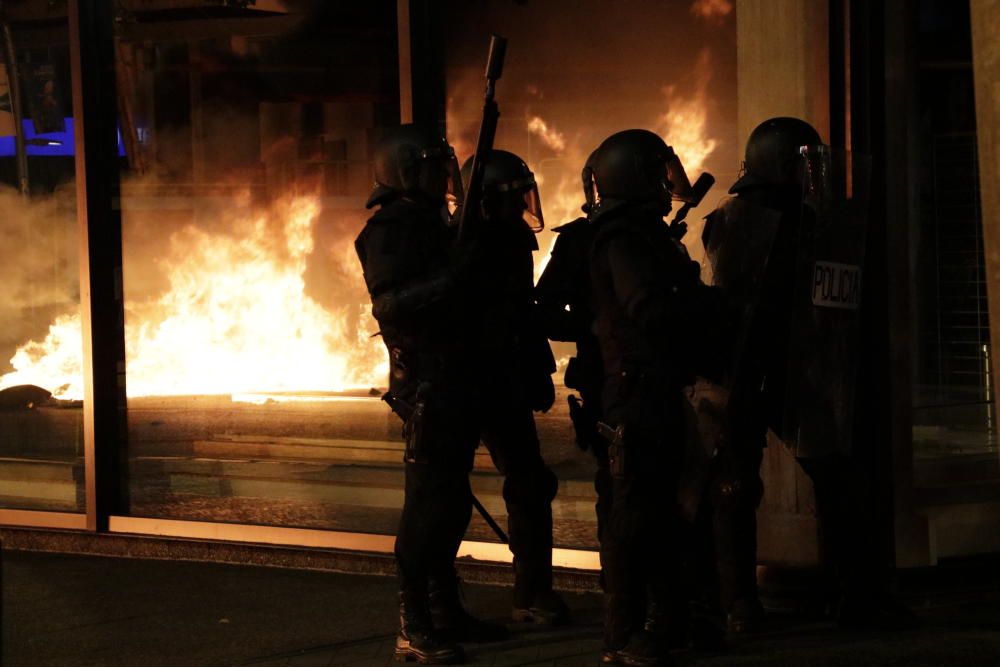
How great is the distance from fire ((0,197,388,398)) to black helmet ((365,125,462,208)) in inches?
117

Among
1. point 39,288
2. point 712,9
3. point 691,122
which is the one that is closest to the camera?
point 712,9

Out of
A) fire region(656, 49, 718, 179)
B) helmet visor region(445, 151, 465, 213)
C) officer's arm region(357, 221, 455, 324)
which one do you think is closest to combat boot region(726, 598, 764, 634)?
officer's arm region(357, 221, 455, 324)

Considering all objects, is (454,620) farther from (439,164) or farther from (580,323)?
(439,164)

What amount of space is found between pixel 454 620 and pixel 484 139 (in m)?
1.84

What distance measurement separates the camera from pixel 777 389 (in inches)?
209

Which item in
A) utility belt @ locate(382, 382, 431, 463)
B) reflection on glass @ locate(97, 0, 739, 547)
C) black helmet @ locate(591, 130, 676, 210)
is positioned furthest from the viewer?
reflection on glass @ locate(97, 0, 739, 547)

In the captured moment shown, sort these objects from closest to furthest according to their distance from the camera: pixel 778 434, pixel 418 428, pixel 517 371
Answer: pixel 418 428 → pixel 778 434 → pixel 517 371

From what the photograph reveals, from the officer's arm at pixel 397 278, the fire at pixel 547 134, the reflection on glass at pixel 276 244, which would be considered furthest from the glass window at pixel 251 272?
the officer's arm at pixel 397 278

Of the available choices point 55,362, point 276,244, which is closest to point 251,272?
point 276,244

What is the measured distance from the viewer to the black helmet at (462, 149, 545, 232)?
17.7 feet

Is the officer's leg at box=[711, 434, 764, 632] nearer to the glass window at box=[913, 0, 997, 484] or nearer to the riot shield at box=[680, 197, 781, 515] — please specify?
the riot shield at box=[680, 197, 781, 515]

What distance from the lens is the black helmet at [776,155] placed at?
5211 mm

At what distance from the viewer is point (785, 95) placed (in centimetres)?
585

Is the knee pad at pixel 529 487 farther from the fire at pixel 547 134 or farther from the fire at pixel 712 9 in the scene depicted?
the fire at pixel 712 9
